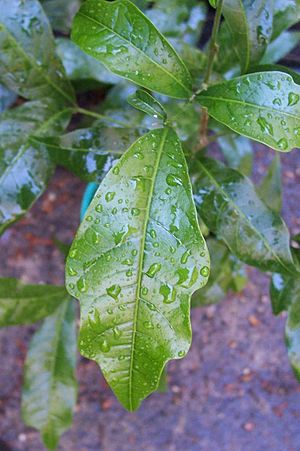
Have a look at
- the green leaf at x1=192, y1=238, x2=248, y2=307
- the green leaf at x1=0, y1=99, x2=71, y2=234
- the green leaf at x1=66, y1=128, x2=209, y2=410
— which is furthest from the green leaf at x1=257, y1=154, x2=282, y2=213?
the green leaf at x1=66, y1=128, x2=209, y2=410

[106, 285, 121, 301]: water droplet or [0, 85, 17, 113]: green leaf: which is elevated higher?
[106, 285, 121, 301]: water droplet

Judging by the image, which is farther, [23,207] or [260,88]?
[23,207]

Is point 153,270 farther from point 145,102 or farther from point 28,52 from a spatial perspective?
point 28,52

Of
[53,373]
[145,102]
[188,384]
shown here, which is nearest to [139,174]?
[145,102]

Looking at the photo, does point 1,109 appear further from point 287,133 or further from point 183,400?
point 183,400


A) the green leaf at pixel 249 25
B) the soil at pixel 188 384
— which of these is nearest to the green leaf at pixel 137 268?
the green leaf at pixel 249 25

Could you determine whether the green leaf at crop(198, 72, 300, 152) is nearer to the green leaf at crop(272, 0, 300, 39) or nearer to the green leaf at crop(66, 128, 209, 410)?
the green leaf at crop(66, 128, 209, 410)

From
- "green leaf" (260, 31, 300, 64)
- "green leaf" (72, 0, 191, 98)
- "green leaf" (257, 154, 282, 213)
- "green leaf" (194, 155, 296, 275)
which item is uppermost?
"green leaf" (72, 0, 191, 98)

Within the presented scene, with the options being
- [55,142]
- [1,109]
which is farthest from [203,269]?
[1,109]
